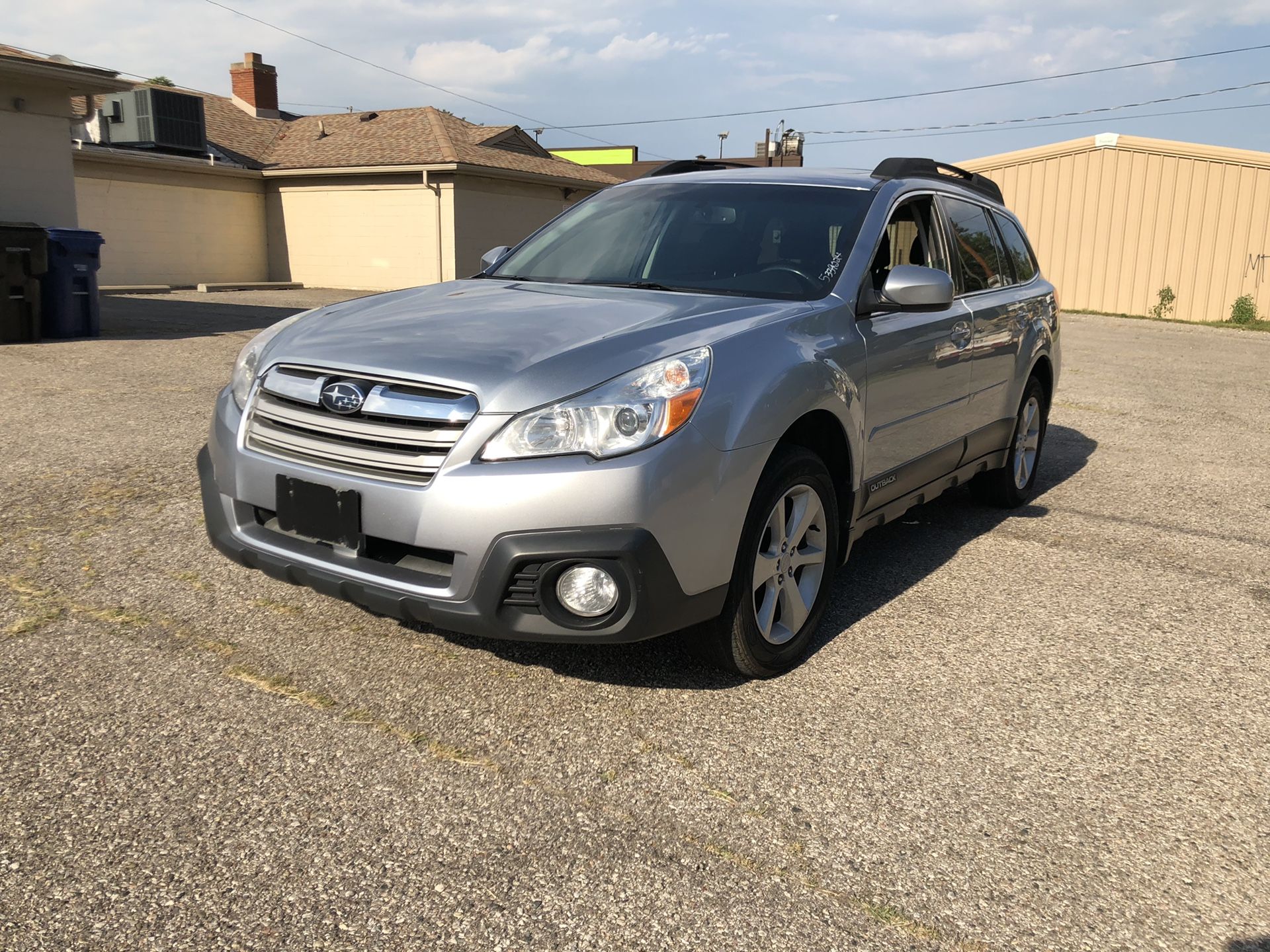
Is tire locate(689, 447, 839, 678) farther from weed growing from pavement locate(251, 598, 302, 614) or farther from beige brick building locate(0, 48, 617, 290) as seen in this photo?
beige brick building locate(0, 48, 617, 290)

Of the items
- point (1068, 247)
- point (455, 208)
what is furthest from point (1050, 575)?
point (1068, 247)

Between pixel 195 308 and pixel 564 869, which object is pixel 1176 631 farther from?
pixel 195 308

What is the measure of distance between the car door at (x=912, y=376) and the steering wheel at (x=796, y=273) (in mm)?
219

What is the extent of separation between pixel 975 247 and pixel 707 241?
1735 millimetres

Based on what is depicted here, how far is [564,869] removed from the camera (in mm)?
2498

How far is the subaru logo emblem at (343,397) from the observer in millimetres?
3131

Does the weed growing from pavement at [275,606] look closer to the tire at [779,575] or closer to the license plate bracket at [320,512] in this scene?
the license plate bracket at [320,512]

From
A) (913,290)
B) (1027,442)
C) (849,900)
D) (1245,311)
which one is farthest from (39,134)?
(1245,311)

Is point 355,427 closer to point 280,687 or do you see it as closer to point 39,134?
point 280,687

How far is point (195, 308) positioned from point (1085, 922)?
18567mm

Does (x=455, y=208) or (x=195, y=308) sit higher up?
(x=455, y=208)

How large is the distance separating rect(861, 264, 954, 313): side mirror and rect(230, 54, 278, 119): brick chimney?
3062 cm

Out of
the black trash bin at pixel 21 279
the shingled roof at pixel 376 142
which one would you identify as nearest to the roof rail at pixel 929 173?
the black trash bin at pixel 21 279

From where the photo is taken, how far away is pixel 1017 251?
240 inches
